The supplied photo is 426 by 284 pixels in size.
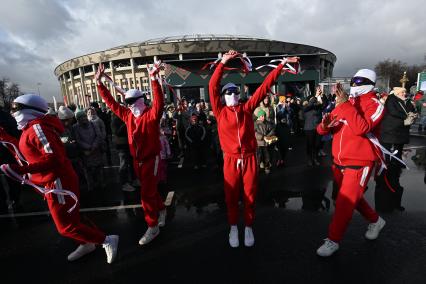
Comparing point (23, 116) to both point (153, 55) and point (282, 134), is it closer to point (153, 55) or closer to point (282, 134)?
point (282, 134)

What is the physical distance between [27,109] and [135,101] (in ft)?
3.70

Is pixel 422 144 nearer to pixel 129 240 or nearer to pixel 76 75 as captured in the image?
pixel 129 240

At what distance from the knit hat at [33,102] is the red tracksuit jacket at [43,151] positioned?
0.10m

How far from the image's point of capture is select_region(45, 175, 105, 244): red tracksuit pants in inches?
109

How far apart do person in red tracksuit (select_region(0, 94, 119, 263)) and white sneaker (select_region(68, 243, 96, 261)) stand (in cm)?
34

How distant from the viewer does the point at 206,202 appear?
16.1 feet

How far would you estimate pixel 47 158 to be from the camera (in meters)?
2.61

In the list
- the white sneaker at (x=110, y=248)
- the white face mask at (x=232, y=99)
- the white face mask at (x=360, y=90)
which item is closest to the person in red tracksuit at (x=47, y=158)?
the white sneaker at (x=110, y=248)

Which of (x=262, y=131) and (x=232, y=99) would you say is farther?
Result: (x=262, y=131)

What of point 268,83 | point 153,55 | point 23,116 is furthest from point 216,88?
point 153,55

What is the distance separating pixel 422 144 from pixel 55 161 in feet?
34.5

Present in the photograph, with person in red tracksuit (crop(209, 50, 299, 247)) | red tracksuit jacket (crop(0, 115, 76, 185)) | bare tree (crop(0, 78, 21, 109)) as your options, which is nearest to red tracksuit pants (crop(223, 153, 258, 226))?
person in red tracksuit (crop(209, 50, 299, 247))

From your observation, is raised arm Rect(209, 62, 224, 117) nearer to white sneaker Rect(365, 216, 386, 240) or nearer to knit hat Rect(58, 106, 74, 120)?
white sneaker Rect(365, 216, 386, 240)

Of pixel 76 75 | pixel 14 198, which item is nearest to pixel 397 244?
pixel 14 198
